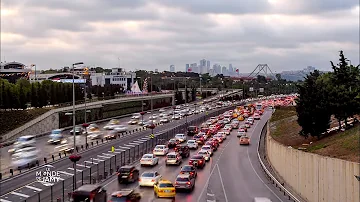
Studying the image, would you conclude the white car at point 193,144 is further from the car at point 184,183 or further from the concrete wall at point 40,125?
the car at point 184,183

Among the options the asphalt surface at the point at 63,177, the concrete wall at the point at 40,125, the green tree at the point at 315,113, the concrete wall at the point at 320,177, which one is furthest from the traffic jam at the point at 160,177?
the concrete wall at the point at 40,125

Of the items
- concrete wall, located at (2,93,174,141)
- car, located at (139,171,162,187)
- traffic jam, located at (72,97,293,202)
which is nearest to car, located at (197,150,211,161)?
traffic jam, located at (72,97,293,202)

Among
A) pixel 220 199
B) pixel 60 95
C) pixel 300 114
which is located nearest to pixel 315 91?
pixel 300 114

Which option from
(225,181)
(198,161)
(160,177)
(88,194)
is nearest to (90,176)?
(160,177)

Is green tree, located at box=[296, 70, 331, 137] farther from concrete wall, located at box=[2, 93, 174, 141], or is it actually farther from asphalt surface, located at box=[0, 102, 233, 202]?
concrete wall, located at box=[2, 93, 174, 141]

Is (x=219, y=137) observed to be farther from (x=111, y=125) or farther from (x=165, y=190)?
(x=165, y=190)

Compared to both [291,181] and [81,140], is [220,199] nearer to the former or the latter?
[291,181]
